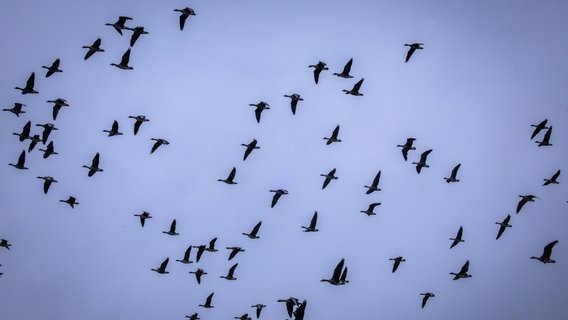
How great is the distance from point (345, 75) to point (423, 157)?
8.53 metres

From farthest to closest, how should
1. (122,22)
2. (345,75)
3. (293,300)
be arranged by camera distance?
(345,75)
(122,22)
(293,300)

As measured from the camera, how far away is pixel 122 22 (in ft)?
131

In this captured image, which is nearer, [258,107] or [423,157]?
[258,107]

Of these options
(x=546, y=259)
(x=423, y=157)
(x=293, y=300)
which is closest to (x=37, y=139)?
(x=293, y=300)

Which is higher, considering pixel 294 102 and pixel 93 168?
pixel 294 102

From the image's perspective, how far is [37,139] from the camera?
144 feet

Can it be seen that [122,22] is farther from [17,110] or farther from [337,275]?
[337,275]

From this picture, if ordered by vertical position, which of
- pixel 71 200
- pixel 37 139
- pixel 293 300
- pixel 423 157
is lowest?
pixel 293 300

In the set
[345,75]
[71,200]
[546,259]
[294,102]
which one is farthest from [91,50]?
[546,259]

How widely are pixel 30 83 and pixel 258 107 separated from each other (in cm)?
1391

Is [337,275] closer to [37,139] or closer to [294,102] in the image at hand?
[294,102]

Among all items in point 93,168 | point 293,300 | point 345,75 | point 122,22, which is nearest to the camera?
point 293,300

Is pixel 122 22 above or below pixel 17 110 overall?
above

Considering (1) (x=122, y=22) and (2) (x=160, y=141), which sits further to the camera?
(2) (x=160, y=141)
